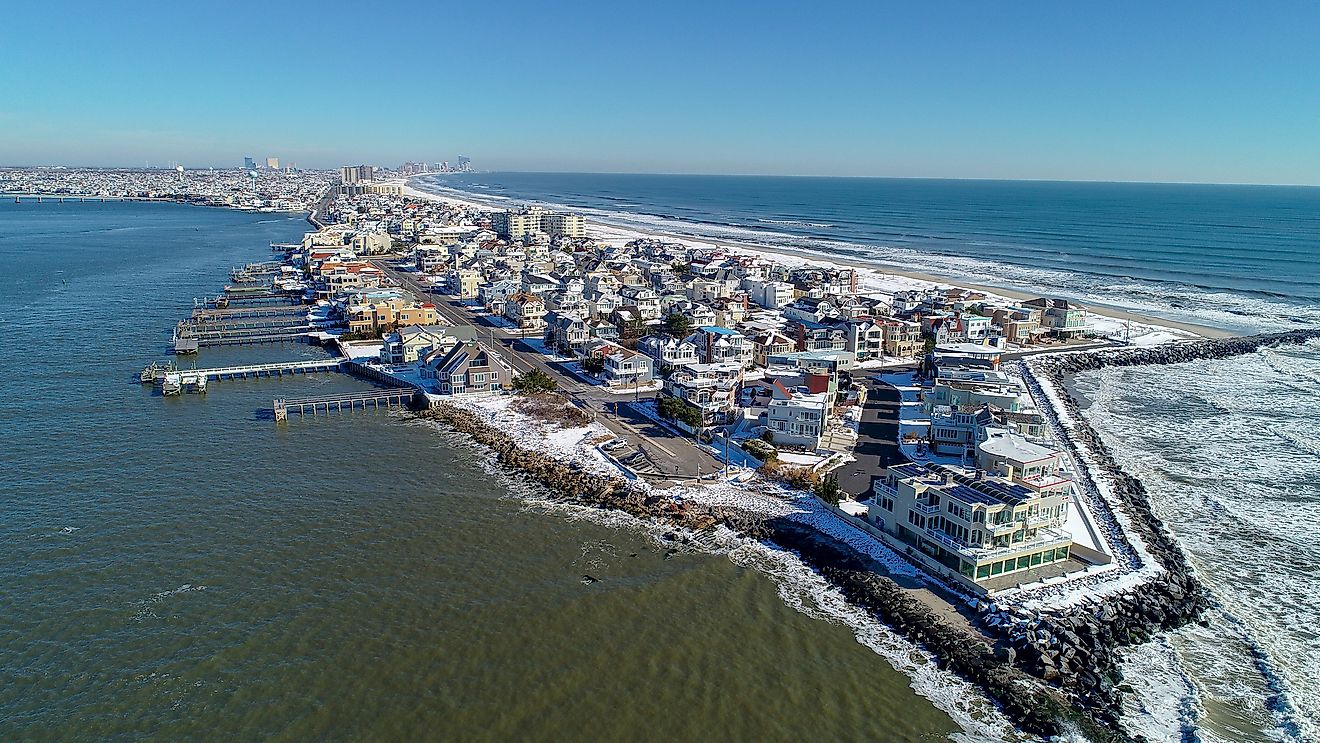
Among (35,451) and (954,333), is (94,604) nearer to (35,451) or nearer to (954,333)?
(35,451)

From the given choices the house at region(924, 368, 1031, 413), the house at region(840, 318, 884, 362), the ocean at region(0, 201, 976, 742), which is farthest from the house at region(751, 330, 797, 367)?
the ocean at region(0, 201, 976, 742)

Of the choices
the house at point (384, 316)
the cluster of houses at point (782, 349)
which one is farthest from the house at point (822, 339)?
the house at point (384, 316)

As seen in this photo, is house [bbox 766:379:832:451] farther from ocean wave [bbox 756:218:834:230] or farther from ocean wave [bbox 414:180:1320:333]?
ocean wave [bbox 756:218:834:230]

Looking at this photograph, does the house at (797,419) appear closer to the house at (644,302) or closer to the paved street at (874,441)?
the paved street at (874,441)

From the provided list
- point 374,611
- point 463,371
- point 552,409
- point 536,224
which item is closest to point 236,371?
point 463,371

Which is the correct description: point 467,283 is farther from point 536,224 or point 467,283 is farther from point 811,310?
point 536,224

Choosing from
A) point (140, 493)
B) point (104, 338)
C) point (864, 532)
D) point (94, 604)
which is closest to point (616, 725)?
point (864, 532)
